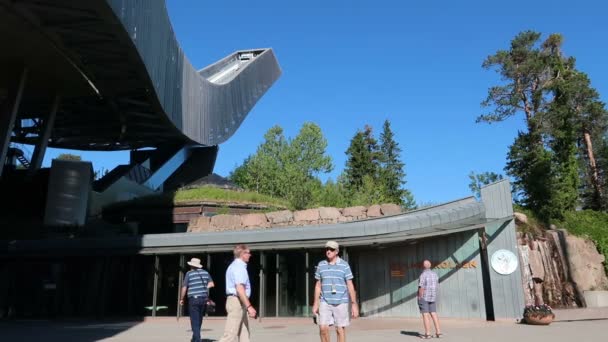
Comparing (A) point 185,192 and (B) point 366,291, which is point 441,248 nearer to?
(B) point 366,291

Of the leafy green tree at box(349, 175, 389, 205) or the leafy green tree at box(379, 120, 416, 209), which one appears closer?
the leafy green tree at box(349, 175, 389, 205)

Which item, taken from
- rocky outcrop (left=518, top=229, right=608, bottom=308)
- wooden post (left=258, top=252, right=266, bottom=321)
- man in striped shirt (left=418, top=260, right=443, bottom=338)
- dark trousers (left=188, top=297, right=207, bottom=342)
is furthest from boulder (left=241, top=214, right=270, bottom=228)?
dark trousers (left=188, top=297, right=207, bottom=342)

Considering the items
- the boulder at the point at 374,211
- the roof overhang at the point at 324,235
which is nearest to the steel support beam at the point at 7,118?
the roof overhang at the point at 324,235

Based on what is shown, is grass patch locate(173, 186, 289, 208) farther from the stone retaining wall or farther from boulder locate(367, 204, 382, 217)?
the stone retaining wall

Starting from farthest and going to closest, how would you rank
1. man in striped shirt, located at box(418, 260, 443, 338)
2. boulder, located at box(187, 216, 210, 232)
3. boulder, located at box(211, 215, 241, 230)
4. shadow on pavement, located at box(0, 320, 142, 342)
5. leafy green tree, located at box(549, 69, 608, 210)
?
1. leafy green tree, located at box(549, 69, 608, 210)
2. boulder, located at box(187, 216, 210, 232)
3. boulder, located at box(211, 215, 241, 230)
4. shadow on pavement, located at box(0, 320, 142, 342)
5. man in striped shirt, located at box(418, 260, 443, 338)

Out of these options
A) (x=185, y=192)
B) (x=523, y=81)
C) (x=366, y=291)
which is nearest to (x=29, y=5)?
(x=185, y=192)

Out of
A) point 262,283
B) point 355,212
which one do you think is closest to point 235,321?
point 262,283

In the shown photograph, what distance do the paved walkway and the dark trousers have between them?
5.29 feet

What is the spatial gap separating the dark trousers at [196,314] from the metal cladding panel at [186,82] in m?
11.8

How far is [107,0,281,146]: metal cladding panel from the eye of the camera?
69.4 feet

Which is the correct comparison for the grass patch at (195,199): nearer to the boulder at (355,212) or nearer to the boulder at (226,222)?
the boulder at (226,222)

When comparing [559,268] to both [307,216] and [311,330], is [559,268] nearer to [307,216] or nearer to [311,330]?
[307,216]

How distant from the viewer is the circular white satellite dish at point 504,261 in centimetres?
1323

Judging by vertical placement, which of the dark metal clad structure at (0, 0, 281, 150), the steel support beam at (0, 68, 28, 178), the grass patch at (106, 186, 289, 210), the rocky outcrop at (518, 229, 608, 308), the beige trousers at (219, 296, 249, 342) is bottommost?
the beige trousers at (219, 296, 249, 342)
